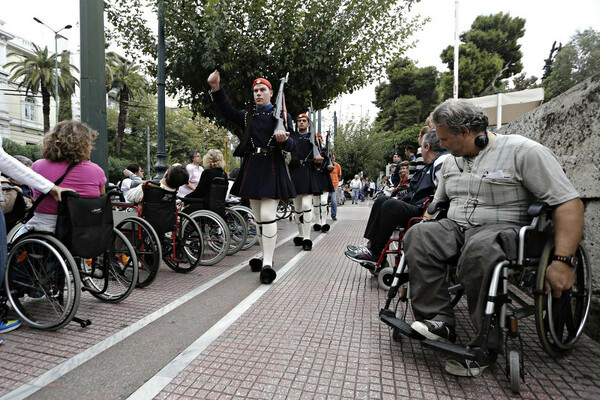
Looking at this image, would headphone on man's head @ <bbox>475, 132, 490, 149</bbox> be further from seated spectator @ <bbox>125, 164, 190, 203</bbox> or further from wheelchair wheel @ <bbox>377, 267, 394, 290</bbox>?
seated spectator @ <bbox>125, 164, 190, 203</bbox>

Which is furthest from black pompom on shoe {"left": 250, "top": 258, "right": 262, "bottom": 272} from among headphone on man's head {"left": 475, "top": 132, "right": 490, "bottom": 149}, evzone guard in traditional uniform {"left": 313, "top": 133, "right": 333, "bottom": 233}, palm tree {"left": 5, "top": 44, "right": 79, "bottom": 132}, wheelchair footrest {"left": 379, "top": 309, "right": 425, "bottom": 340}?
palm tree {"left": 5, "top": 44, "right": 79, "bottom": 132}

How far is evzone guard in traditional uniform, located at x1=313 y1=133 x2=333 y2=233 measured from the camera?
760 cm

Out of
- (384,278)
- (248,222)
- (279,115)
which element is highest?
(279,115)

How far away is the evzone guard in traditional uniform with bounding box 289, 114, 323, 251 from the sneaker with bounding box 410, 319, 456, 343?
397cm

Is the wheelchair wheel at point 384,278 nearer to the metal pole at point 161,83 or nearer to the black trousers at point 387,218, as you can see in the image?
the black trousers at point 387,218

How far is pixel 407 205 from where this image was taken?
3545mm

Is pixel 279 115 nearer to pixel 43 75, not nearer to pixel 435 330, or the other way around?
pixel 435 330

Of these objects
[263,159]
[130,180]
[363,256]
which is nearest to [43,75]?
[130,180]

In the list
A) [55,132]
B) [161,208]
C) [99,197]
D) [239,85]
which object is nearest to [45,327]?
[99,197]

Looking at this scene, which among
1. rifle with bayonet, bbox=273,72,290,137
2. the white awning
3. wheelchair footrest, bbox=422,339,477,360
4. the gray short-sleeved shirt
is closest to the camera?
wheelchair footrest, bbox=422,339,477,360

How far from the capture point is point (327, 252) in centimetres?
598

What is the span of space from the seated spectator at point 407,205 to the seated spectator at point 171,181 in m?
2.13

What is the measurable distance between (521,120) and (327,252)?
3.22 metres

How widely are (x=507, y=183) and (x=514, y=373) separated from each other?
1003 millimetres
